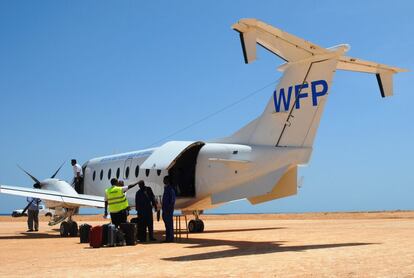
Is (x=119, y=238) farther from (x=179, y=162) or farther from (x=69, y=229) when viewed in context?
(x=69, y=229)

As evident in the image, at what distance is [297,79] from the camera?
15.4 metres

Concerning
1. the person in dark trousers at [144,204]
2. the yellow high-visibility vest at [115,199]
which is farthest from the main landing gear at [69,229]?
the yellow high-visibility vest at [115,199]

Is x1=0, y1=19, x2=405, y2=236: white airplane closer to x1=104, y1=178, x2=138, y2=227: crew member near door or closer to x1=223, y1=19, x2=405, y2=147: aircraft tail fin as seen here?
x1=223, y1=19, x2=405, y2=147: aircraft tail fin

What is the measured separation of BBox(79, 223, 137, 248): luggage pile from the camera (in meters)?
14.6

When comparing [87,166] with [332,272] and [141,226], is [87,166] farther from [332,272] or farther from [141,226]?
[332,272]

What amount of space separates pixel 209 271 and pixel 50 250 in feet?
22.9

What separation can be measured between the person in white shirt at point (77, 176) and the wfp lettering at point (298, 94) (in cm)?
1249

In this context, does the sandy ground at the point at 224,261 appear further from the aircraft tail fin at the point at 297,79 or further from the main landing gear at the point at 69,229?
the main landing gear at the point at 69,229

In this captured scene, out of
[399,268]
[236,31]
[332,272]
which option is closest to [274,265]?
[332,272]

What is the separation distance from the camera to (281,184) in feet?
51.5

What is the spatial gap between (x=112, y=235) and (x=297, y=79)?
24.0ft

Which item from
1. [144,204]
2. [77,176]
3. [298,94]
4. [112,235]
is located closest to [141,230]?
[144,204]

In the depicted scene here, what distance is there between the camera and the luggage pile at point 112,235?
48.0 ft

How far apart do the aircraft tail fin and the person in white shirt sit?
11.6 meters
